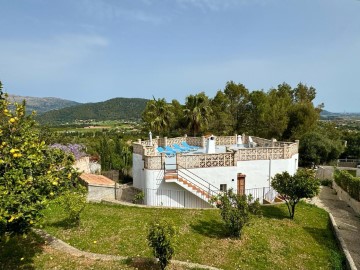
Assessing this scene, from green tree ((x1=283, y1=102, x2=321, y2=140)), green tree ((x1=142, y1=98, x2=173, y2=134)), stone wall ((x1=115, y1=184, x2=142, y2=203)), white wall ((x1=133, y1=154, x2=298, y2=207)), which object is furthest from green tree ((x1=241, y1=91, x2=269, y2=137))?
stone wall ((x1=115, y1=184, x2=142, y2=203))

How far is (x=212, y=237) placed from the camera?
12.7m

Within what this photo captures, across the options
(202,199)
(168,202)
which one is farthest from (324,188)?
(168,202)

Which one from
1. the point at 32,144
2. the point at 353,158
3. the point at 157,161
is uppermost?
the point at 32,144

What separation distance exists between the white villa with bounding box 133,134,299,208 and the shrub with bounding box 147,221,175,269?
26.4 feet

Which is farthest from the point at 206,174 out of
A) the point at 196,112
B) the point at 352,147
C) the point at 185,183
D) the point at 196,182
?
the point at 352,147

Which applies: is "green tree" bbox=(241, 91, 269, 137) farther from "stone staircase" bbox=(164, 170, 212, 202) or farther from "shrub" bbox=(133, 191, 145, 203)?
"shrub" bbox=(133, 191, 145, 203)

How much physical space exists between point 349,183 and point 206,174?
38.5 feet

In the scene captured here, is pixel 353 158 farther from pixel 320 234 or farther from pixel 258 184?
pixel 320 234

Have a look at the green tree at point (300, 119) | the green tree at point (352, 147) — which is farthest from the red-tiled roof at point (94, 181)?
the green tree at point (352, 147)

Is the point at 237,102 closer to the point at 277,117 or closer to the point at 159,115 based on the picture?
the point at 277,117

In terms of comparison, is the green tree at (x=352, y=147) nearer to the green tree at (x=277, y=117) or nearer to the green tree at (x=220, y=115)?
the green tree at (x=277, y=117)

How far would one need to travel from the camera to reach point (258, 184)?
19734 millimetres

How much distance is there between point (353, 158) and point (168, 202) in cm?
4469

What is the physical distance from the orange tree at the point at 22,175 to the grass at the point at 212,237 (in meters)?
3.22
